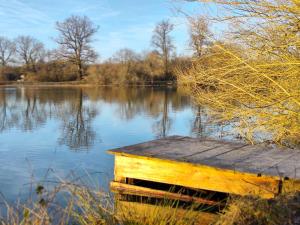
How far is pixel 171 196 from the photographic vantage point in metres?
5.56

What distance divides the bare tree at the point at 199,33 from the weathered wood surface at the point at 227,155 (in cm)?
166

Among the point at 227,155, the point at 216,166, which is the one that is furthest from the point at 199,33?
the point at 216,166

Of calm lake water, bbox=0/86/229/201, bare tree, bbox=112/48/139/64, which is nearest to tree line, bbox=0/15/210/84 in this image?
bare tree, bbox=112/48/139/64

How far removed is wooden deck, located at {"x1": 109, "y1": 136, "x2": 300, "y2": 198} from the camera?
16.1ft

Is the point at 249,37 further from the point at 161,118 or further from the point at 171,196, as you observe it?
the point at 161,118

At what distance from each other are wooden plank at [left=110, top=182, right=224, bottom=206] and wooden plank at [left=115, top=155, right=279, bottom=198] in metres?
0.17

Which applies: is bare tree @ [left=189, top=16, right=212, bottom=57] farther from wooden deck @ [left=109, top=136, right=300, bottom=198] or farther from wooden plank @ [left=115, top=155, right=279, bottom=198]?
wooden plank @ [left=115, top=155, right=279, bottom=198]

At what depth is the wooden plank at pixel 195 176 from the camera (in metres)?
4.91

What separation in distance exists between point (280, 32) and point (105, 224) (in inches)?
144

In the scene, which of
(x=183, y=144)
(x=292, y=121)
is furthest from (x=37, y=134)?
(x=292, y=121)

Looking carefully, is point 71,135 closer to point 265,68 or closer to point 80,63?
point 265,68

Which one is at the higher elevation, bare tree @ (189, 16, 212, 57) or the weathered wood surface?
bare tree @ (189, 16, 212, 57)

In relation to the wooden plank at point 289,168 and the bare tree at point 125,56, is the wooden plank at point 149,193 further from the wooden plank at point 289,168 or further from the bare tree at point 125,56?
the bare tree at point 125,56

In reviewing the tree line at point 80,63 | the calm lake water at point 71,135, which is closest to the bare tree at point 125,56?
the tree line at point 80,63
